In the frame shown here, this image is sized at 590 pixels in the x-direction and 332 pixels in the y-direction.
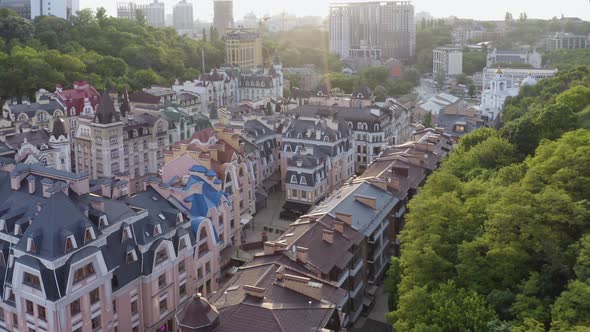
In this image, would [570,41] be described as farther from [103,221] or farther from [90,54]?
[103,221]

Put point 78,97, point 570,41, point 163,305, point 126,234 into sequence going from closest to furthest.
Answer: point 126,234 < point 163,305 < point 78,97 < point 570,41

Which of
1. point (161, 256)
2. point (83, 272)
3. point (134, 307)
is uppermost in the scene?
point (83, 272)

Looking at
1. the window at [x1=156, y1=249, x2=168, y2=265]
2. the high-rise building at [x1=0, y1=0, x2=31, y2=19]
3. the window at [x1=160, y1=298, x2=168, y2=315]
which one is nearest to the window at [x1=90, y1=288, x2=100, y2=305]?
the window at [x1=156, y1=249, x2=168, y2=265]

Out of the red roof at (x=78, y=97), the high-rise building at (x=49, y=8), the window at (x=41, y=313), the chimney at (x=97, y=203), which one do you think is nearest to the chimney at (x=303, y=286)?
the chimney at (x=97, y=203)

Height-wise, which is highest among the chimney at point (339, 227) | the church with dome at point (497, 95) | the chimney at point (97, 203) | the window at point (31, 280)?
the church with dome at point (497, 95)

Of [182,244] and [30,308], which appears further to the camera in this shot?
[182,244]

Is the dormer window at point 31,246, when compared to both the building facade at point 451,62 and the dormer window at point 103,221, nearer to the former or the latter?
the dormer window at point 103,221

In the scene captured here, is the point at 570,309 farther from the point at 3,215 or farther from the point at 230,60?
the point at 230,60

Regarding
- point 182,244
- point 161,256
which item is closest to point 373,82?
point 182,244
